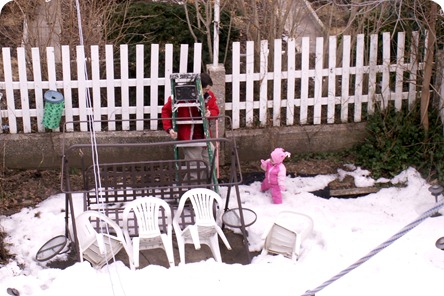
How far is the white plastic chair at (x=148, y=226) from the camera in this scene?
7465 mm

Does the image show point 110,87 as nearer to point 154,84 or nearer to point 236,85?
point 154,84

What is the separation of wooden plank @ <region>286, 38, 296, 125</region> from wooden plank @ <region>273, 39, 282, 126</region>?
105 mm

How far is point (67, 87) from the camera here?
906 cm

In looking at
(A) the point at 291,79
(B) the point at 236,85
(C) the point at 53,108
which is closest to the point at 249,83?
(B) the point at 236,85

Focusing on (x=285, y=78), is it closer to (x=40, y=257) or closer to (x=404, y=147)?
(x=404, y=147)

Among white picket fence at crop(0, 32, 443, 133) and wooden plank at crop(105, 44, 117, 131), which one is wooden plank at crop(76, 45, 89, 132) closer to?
white picket fence at crop(0, 32, 443, 133)

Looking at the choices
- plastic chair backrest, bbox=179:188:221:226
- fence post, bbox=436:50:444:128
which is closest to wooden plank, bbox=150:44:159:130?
plastic chair backrest, bbox=179:188:221:226

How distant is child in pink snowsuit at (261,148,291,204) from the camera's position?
8.49m

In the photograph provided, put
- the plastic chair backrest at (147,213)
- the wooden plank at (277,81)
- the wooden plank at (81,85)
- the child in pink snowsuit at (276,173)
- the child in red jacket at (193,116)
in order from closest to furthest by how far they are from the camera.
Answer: the plastic chair backrest at (147,213)
the child in pink snowsuit at (276,173)
the child in red jacket at (193,116)
the wooden plank at (81,85)
the wooden plank at (277,81)

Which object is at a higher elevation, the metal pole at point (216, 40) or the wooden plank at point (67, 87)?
the metal pole at point (216, 40)

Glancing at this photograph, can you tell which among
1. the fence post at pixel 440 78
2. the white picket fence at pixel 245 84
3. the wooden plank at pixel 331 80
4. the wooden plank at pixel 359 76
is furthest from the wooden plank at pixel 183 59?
the fence post at pixel 440 78

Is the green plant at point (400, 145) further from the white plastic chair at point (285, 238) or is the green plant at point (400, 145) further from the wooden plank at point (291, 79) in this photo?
the white plastic chair at point (285, 238)

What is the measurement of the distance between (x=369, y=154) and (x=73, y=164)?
3.48 m

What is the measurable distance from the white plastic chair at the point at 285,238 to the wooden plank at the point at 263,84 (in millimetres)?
1852
